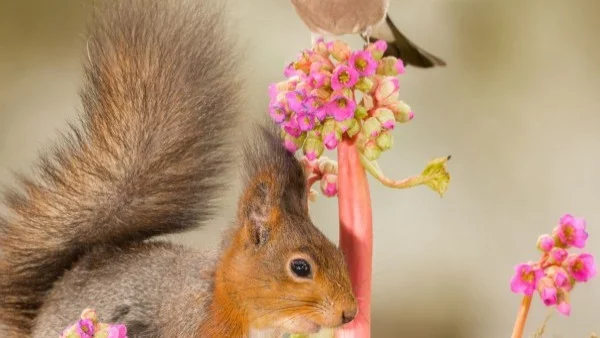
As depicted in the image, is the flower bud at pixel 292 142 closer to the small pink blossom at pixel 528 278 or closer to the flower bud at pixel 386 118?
the flower bud at pixel 386 118

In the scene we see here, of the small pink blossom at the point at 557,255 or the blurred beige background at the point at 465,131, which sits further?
the blurred beige background at the point at 465,131

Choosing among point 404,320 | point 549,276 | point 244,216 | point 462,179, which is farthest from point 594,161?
point 244,216

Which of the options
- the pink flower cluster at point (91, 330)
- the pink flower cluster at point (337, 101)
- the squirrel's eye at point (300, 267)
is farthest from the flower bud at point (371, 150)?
the pink flower cluster at point (91, 330)

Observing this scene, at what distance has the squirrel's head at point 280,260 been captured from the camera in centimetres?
65

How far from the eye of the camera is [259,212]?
0.67 metres

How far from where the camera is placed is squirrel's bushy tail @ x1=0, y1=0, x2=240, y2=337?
77cm

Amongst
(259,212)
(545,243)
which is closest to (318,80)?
(259,212)

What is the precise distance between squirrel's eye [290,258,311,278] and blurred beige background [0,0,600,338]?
29.0 inches

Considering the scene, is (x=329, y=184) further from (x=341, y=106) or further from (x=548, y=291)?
(x=548, y=291)

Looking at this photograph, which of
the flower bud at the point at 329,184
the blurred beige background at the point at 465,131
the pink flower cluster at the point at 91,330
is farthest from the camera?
the blurred beige background at the point at 465,131

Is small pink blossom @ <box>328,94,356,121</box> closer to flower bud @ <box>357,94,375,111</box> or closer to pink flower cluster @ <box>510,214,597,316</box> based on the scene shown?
flower bud @ <box>357,94,375,111</box>

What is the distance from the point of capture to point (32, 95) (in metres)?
1.46

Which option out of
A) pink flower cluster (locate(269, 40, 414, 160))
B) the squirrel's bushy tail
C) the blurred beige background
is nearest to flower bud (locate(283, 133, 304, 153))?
pink flower cluster (locate(269, 40, 414, 160))

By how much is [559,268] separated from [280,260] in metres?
0.22
